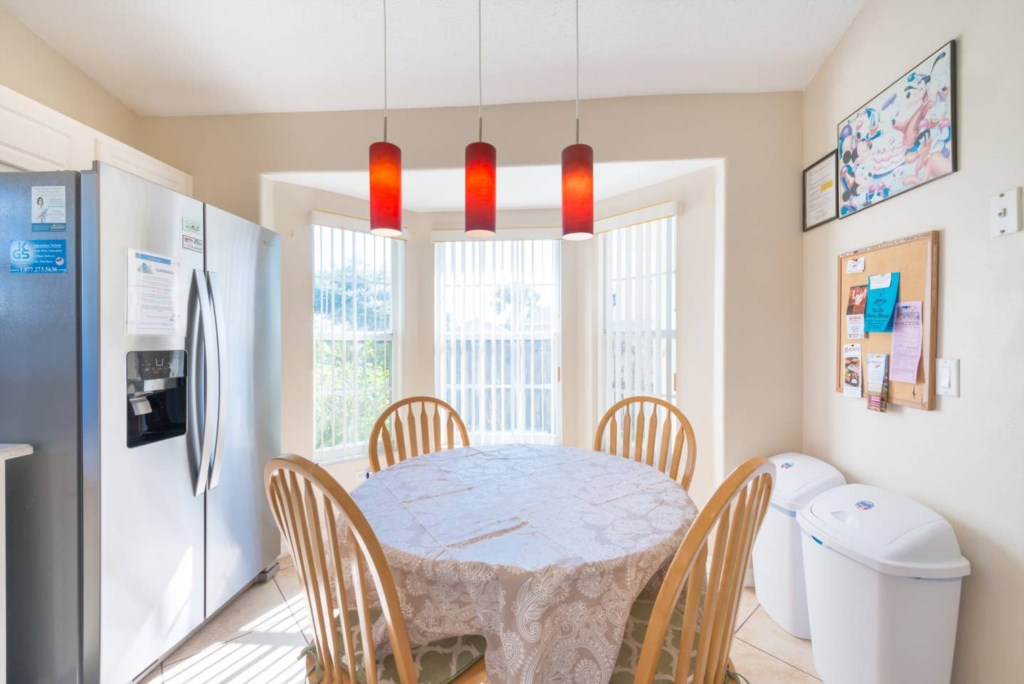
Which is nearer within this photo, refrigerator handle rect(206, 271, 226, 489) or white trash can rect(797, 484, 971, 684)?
white trash can rect(797, 484, 971, 684)

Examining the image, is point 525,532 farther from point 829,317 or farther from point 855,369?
point 829,317

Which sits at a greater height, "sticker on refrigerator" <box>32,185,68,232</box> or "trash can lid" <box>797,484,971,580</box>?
"sticker on refrigerator" <box>32,185,68,232</box>

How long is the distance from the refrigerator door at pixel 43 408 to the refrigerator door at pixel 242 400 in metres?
0.44

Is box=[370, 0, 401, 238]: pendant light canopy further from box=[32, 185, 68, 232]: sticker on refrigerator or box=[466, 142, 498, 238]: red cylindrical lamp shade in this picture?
box=[32, 185, 68, 232]: sticker on refrigerator

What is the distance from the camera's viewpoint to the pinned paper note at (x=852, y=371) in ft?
5.83

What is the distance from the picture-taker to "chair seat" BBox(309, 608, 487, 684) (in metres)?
0.93

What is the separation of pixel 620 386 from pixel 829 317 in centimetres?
126

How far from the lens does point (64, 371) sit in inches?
53.9

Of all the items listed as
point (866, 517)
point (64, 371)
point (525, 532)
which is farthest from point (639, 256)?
point (64, 371)

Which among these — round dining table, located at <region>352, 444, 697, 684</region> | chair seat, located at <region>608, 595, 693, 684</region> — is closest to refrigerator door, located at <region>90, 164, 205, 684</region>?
round dining table, located at <region>352, 444, 697, 684</region>

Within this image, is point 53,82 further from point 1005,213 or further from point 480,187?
point 1005,213

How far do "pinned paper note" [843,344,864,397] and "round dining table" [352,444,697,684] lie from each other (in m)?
1.10

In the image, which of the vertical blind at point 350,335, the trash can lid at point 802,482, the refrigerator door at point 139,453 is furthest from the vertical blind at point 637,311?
the refrigerator door at point 139,453

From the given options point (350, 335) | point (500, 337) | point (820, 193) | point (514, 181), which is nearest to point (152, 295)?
point (350, 335)
